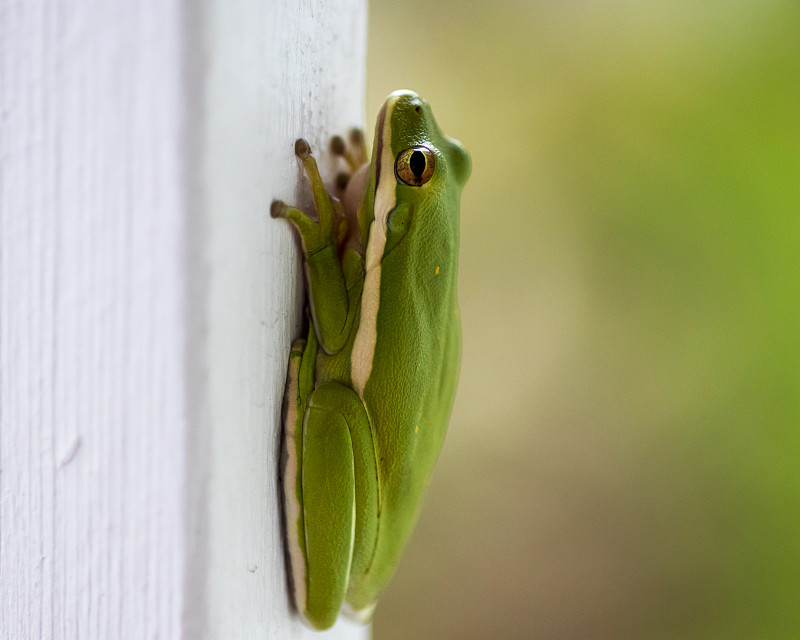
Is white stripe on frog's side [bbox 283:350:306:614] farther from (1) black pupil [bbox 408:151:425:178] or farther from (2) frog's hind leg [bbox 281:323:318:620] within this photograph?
(1) black pupil [bbox 408:151:425:178]

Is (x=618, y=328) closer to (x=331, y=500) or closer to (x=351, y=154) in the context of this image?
(x=351, y=154)

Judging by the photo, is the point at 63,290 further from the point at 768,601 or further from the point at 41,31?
the point at 768,601

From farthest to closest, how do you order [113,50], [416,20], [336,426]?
[416,20]
[336,426]
[113,50]

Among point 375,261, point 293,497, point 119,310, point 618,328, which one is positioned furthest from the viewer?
point 618,328

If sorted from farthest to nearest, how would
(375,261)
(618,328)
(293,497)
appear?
(618,328) → (375,261) → (293,497)

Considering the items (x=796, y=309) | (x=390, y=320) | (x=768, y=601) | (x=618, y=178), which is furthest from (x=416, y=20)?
(x=768, y=601)

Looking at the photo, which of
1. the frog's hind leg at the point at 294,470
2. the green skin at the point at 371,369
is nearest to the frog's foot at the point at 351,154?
the green skin at the point at 371,369

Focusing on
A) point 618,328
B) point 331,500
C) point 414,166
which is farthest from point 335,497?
point 618,328
